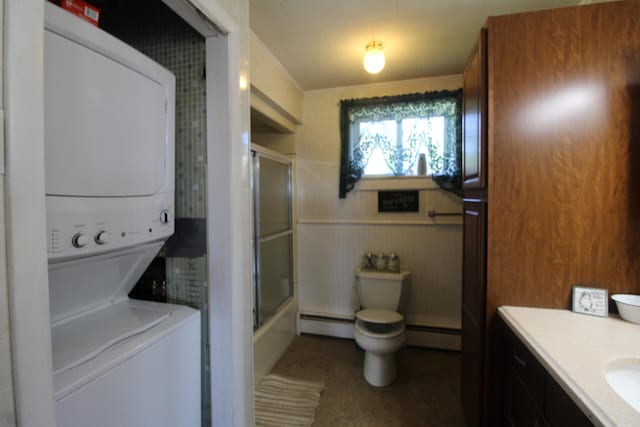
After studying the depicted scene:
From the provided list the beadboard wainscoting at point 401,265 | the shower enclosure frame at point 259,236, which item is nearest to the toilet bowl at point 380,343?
the beadboard wainscoting at point 401,265

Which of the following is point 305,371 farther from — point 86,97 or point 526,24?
point 526,24

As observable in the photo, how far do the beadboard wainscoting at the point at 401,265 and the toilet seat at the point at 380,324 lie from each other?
523 millimetres

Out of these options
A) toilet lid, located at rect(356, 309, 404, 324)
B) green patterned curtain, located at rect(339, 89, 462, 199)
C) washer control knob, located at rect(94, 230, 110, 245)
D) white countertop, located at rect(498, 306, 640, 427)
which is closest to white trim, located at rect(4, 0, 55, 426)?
washer control knob, located at rect(94, 230, 110, 245)

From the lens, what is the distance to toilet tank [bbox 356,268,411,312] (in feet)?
7.84

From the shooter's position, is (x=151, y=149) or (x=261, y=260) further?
(x=261, y=260)

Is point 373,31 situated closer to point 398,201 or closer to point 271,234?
point 398,201

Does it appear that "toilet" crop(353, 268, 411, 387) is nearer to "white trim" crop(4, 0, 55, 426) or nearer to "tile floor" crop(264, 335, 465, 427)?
"tile floor" crop(264, 335, 465, 427)

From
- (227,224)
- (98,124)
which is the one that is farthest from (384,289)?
(98,124)

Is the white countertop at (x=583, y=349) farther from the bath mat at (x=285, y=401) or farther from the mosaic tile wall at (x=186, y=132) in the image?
the bath mat at (x=285, y=401)

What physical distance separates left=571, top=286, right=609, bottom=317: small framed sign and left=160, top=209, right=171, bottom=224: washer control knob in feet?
5.39

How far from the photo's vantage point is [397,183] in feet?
8.64

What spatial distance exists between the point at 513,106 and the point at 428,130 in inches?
52.6

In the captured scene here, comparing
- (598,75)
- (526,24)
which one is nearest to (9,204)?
(526,24)

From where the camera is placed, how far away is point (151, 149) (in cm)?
100
